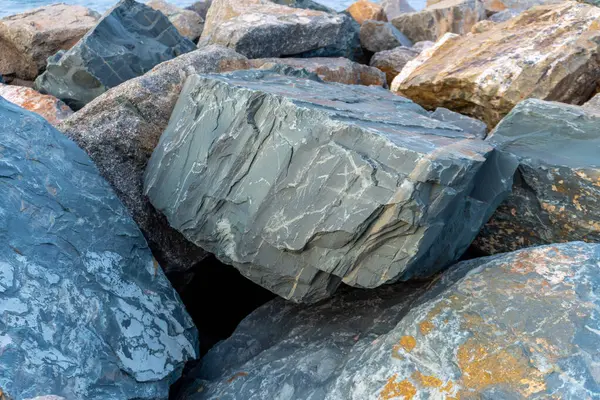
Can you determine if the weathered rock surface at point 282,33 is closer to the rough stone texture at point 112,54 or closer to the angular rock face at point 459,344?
the rough stone texture at point 112,54

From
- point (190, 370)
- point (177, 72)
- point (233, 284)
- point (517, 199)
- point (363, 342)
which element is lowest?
point (233, 284)

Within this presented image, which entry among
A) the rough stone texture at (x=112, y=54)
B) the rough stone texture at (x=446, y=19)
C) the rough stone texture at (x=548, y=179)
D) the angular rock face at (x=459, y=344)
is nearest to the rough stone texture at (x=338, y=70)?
the rough stone texture at (x=112, y=54)

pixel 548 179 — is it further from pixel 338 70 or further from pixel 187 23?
pixel 187 23

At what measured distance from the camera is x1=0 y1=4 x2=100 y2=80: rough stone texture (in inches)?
168

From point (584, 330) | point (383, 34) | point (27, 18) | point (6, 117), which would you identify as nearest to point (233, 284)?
point (6, 117)

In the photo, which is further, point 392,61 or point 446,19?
point 446,19

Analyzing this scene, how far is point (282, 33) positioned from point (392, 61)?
1.44 meters

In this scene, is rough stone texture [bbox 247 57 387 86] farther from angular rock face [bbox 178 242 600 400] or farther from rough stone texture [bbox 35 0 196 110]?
angular rock face [bbox 178 242 600 400]

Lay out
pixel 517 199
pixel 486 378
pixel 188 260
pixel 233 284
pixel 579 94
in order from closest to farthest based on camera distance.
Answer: pixel 486 378
pixel 517 199
pixel 188 260
pixel 233 284
pixel 579 94

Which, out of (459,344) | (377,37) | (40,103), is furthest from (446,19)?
(459,344)

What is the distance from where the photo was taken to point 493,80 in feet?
10.6

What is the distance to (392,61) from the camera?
4914 mm

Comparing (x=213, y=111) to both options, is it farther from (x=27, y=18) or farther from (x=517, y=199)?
(x=27, y=18)

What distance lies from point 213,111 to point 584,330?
1441 millimetres
